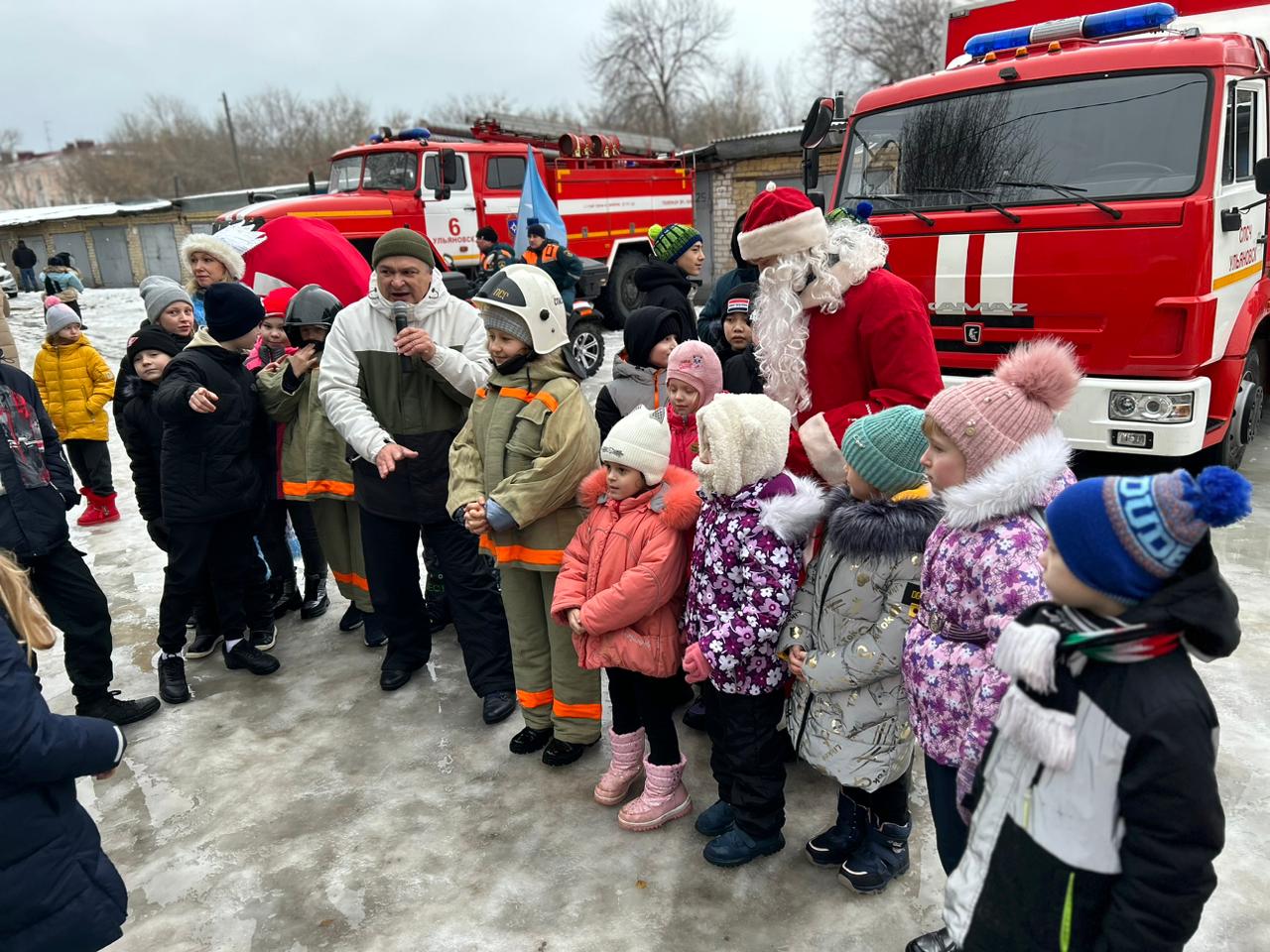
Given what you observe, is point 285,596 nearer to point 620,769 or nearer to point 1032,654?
point 620,769

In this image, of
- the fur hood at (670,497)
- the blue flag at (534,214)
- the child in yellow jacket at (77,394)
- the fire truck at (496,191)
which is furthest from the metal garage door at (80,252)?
the fur hood at (670,497)

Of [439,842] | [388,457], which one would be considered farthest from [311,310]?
[439,842]

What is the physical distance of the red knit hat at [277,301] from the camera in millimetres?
4512

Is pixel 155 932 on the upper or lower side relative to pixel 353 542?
lower

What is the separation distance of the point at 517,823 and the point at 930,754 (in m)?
1.55

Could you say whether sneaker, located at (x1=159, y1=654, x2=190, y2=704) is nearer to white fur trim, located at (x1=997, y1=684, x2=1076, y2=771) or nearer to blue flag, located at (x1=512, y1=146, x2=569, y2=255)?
white fur trim, located at (x1=997, y1=684, x2=1076, y2=771)

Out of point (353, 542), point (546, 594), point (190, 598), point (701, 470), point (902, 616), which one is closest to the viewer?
point (902, 616)

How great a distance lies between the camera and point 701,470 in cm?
237

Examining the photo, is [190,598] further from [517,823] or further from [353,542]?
[517,823]

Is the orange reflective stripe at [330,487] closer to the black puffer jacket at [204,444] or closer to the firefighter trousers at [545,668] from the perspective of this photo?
the black puffer jacket at [204,444]

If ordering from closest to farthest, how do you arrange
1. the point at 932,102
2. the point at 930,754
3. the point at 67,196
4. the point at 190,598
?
the point at 930,754 < the point at 190,598 < the point at 932,102 < the point at 67,196

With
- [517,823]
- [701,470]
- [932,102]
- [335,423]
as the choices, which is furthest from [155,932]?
[932,102]

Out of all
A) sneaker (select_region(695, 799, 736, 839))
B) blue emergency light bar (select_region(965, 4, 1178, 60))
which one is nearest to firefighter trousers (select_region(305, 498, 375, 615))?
sneaker (select_region(695, 799, 736, 839))

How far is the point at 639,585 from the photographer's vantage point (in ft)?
8.53
